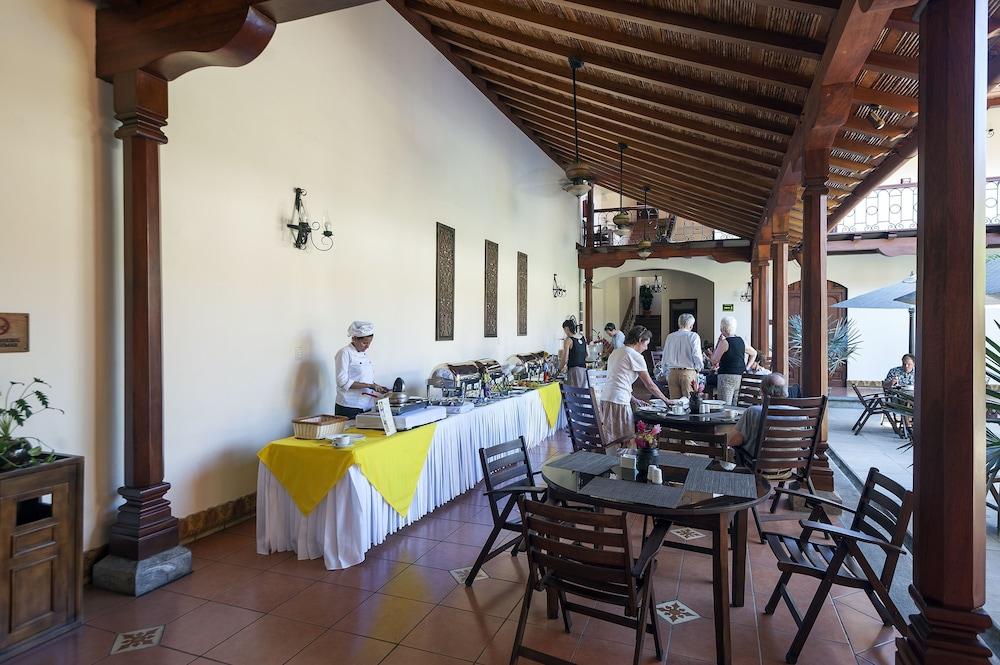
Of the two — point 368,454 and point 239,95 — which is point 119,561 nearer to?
point 368,454

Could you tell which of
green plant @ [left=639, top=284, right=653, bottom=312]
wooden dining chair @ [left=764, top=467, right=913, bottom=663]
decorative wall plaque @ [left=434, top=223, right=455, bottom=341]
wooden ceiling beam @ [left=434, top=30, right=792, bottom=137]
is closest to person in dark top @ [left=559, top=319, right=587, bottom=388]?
decorative wall plaque @ [left=434, top=223, right=455, bottom=341]

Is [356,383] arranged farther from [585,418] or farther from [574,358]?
[574,358]

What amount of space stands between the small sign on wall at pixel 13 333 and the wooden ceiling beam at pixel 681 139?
569 centimetres

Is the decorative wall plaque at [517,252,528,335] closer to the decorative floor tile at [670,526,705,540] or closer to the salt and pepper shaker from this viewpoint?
the decorative floor tile at [670,526,705,540]

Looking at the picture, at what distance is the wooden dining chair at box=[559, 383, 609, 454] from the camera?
14.1ft

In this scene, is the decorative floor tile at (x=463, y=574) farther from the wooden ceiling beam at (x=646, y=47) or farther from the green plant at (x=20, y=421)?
the wooden ceiling beam at (x=646, y=47)

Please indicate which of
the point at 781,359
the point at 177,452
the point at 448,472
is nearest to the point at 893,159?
the point at 781,359

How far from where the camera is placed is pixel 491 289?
337 inches

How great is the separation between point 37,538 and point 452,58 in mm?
6970

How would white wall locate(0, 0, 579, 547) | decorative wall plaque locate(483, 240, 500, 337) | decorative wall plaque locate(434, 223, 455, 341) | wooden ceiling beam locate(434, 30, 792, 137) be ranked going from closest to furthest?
1. white wall locate(0, 0, 579, 547)
2. wooden ceiling beam locate(434, 30, 792, 137)
3. decorative wall plaque locate(434, 223, 455, 341)
4. decorative wall plaque locate(483, 240, 500, 337)

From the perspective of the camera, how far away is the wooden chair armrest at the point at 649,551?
2193 mm

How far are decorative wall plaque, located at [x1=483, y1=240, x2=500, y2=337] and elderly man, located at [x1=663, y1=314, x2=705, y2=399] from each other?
2.78 m

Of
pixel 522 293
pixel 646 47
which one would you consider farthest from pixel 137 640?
pixel 522 293

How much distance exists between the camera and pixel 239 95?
4094mm
